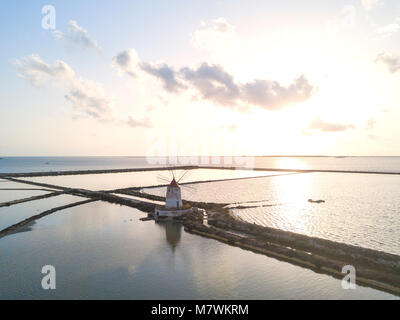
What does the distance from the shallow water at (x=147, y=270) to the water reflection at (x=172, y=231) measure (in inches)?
A: 4.3

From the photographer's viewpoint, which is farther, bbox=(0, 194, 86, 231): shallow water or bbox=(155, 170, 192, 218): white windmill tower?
bbox=(155, 170, 192, 218): white windmill tower

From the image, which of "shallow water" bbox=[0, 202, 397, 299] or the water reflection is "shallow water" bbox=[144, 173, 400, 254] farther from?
"shallow water" bbox=[0, 202, 397, 299]

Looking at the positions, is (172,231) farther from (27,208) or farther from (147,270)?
(27,208)

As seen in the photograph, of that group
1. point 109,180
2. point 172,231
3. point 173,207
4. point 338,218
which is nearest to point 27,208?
point 173,207

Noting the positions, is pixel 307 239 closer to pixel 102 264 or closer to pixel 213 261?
pixel 213 261

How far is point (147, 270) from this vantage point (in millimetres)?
19797

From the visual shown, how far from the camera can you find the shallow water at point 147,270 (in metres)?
16.5

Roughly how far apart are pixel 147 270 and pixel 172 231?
1121 cm

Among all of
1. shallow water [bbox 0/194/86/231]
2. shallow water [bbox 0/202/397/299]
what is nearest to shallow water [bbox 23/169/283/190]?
shallow water [bbox 0/194/86/231]

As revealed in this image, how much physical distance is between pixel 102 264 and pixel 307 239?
17.9 meters

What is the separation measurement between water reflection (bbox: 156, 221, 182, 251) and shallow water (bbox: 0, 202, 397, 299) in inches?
4.3

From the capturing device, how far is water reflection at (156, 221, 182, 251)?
2689cm

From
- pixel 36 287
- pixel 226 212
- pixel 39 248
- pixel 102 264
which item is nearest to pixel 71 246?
pixel 39 248

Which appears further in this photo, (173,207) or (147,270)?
(173,207)
